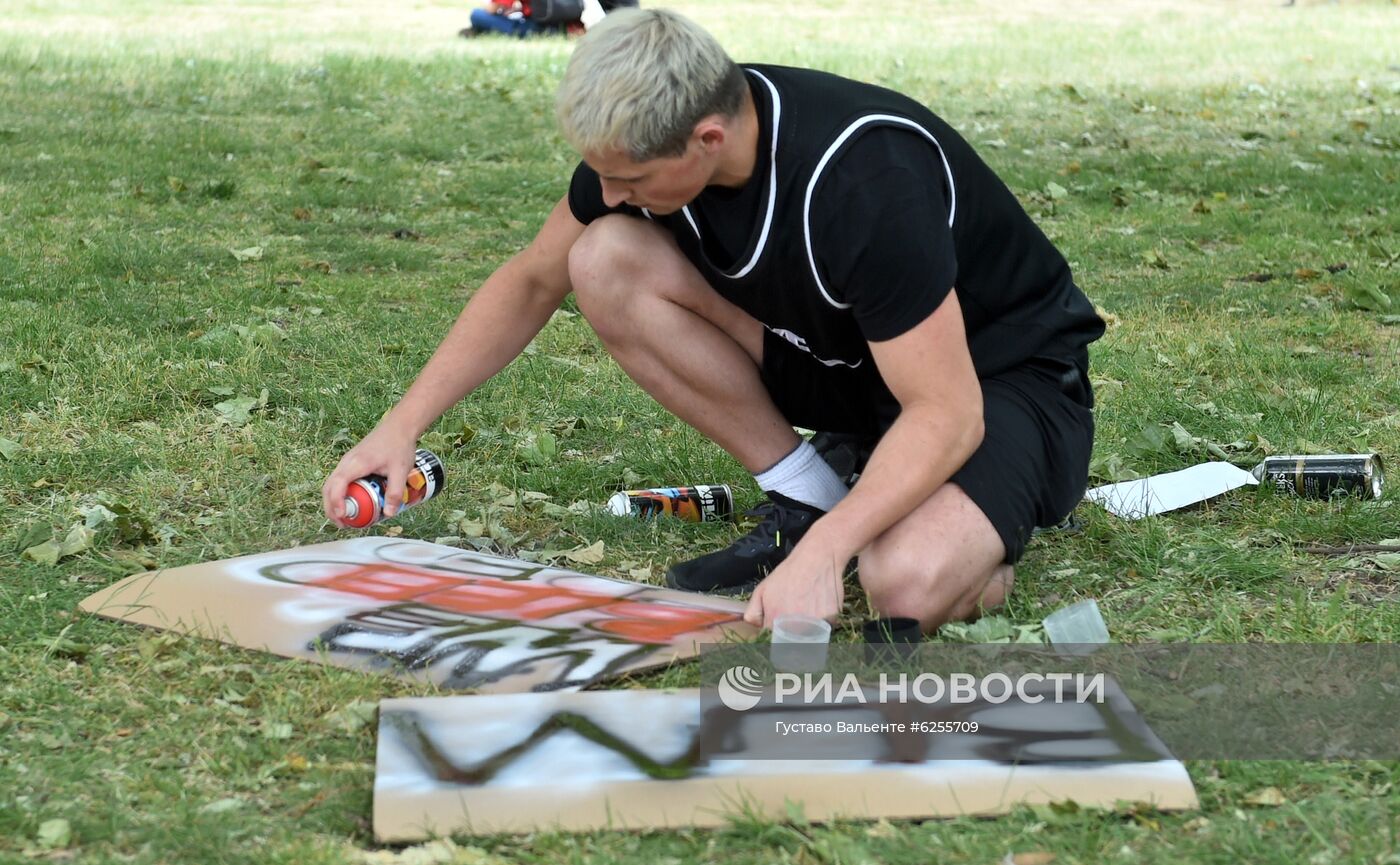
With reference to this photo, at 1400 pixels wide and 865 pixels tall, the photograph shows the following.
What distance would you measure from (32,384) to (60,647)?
1.73 metres

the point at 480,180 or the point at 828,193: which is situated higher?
the point at 828,193

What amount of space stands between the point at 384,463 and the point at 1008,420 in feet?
4.01

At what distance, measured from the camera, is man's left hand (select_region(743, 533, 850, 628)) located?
2.44m

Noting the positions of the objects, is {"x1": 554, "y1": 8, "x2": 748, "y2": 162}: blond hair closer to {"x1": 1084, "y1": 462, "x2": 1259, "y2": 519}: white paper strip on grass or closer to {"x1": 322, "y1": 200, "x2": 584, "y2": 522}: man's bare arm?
{"x1": 322, "y1": 200, "x2": 584, "y2": 522}: man's bare arm

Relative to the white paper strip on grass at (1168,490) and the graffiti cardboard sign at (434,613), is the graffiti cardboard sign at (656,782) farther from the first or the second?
the white paper strip on grass at (1168,490)

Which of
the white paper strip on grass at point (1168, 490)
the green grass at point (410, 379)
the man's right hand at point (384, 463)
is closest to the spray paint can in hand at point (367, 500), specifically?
the man's right hand at point (384, 463)

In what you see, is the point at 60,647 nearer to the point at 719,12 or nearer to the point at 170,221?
the point at 170,221

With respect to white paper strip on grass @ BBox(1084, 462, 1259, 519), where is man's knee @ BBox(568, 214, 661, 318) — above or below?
above

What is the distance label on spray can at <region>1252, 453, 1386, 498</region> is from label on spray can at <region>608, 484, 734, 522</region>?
1.29m

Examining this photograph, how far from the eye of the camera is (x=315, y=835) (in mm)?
2115

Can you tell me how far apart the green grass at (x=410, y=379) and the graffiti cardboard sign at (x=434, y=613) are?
82mm

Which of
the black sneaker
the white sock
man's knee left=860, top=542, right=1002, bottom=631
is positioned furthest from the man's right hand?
man's knee left=860, top=542, right=1002, bottom=631

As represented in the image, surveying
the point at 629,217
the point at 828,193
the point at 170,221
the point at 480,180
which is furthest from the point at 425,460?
the point at 480,180

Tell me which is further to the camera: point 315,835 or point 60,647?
point 60,647
